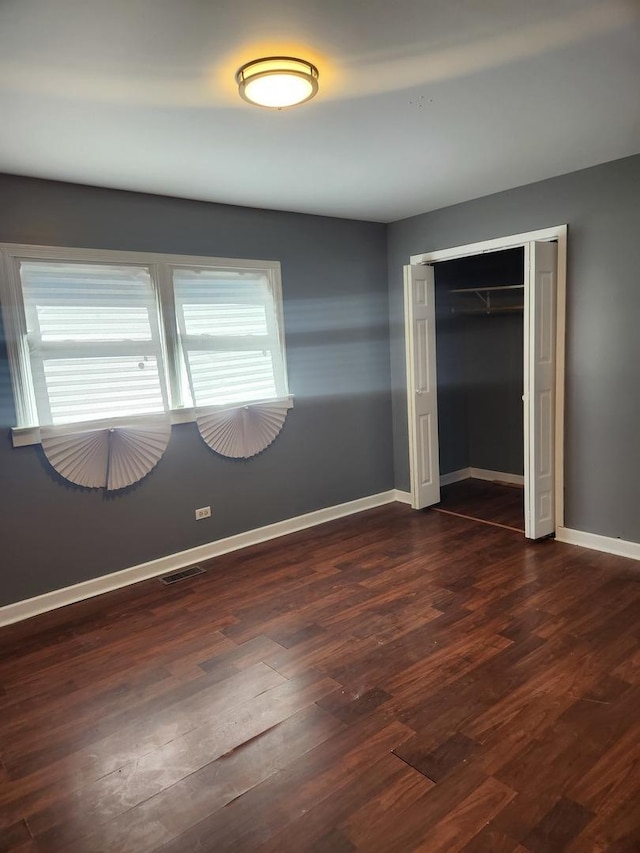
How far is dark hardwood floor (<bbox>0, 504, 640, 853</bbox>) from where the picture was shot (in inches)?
67.4

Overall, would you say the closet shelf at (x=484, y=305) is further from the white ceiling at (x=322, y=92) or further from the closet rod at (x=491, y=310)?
the white ceiling at (x=322, y=92)

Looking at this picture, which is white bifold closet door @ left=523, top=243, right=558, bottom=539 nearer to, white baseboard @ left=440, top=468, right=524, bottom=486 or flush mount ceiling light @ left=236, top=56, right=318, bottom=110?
white baseboard @ left=440, top=468, right=524, bottom=486

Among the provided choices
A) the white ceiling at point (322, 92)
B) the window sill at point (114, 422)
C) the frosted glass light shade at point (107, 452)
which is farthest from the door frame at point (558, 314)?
the frosted glass light shade at point (107, 452)

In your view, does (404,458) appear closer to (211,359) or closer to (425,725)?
(211,359)

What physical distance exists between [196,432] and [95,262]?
4.12 feet

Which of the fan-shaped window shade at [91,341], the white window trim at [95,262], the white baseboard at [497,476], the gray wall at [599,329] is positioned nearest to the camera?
the white window trim at [95,262]

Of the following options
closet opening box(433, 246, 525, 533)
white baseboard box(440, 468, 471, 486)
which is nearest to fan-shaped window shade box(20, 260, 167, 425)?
closet opening box(433, 246, 525, 533)

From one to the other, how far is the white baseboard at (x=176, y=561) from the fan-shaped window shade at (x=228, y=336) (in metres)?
1.03

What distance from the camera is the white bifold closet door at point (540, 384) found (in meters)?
3.61

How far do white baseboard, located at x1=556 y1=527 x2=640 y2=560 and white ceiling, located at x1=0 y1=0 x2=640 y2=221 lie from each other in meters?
2.40

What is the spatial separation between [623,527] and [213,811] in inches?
119

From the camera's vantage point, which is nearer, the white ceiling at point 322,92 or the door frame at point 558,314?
the white ceiling at point 322,92

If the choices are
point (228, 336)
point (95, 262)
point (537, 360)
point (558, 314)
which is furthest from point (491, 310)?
point (95, 262)

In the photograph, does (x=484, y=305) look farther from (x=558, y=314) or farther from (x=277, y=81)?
(x=277, y=81)
